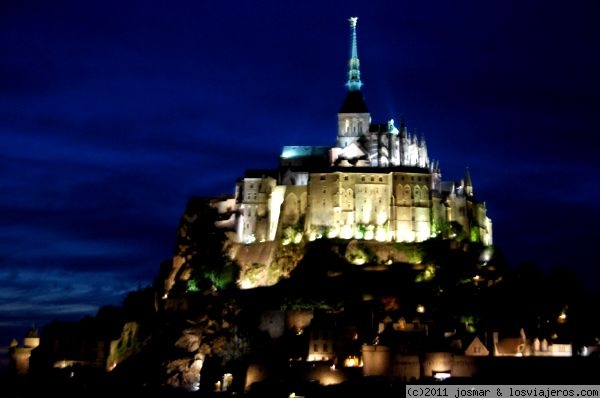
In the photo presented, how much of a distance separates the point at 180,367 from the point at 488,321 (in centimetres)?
2678

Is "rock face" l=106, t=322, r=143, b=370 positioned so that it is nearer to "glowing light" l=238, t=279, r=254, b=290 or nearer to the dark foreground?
the dark foreground

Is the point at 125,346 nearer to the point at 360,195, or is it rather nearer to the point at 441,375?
the point at 360,195

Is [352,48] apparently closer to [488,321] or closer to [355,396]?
[488,321]

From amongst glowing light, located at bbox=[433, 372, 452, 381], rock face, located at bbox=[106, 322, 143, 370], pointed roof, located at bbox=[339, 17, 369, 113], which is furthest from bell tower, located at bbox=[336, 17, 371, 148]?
glowing light, located at bbox=[433, 372, 452, 381]

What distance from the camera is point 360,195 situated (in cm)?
9381

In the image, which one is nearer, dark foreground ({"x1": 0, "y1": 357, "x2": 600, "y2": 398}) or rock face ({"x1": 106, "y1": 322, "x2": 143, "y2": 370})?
dark foreground ({"x1": 0, "y1": 357, "x2": 600, "y2": 398})

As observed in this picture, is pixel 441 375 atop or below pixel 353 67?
below

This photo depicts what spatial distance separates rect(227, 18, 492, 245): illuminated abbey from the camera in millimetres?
92812

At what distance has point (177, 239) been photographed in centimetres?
9875

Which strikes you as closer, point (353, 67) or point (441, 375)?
point (441, 375)

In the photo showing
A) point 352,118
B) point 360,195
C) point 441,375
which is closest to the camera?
point 441,375

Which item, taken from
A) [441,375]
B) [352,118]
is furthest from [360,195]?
[441,375]

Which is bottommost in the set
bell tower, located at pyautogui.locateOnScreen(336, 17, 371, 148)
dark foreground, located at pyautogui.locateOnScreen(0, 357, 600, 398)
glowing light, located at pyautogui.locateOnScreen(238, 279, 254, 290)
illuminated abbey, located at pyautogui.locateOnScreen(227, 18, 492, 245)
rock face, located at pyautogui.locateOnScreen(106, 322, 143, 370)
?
dark foreground, located at pyautogui.locateOnScreen(0, 357, 600, 398)

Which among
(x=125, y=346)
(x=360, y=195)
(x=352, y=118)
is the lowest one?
(x=125, y=346)
